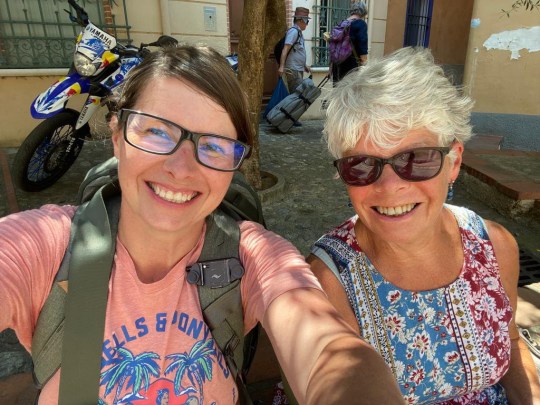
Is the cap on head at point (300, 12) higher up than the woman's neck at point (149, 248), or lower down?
higher up

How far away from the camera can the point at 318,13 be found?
853 centimetres

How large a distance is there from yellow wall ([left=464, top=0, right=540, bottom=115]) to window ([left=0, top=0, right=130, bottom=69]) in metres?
5.36

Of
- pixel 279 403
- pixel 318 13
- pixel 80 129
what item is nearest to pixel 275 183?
pixel 80 129

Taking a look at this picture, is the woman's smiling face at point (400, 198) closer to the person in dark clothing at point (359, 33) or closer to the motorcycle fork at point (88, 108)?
the motorcycle fork at point (88, 108)

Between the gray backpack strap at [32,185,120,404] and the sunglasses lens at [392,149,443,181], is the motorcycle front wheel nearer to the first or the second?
the gray backpack strap at [32,185,120,404]

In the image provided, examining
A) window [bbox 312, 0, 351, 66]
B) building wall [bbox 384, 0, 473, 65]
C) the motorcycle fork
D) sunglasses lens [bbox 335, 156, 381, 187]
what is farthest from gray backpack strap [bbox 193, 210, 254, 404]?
building wall [bbox 384, 0, 473, 65]

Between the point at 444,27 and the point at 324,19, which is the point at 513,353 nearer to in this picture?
the point at 324,19

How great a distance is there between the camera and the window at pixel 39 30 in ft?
18.4

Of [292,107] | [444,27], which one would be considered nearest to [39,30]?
[292,107]

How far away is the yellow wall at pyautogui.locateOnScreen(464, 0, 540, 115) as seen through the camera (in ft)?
21.2

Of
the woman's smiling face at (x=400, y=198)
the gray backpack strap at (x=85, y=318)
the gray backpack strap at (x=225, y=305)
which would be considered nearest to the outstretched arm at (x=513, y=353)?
the woman's smiling face at (x=400, y=198)

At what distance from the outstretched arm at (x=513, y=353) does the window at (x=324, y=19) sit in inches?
311

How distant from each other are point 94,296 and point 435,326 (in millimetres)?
1074

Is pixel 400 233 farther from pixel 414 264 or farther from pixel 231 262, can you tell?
pixel 231 262
